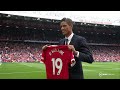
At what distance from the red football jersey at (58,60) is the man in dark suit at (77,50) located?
0.28ft

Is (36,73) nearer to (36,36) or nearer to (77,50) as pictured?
(77,50)

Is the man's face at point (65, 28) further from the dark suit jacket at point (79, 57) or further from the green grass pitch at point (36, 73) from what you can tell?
the green grass pitch at point (36, 73)

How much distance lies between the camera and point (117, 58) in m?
55.3

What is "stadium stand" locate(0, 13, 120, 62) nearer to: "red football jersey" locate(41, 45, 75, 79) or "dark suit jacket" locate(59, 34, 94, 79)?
"red football jersey" locate(41, 45, 75, 79)

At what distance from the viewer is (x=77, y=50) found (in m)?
3.99

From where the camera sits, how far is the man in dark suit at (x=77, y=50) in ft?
12.3

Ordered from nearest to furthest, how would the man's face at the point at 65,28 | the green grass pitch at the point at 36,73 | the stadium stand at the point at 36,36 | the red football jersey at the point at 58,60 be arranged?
the red football jersey at the point at 58,60, the man's face at the point at 65,28, the green grass pitch at the point at 36,73, the stadium stand at the point at 36,36

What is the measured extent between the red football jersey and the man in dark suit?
84mm

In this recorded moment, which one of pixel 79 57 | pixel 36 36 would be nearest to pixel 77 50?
pixel 79 57

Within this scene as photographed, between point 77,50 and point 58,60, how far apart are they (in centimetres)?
29

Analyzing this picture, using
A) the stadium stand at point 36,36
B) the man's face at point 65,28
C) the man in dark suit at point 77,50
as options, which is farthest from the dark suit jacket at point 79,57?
the stadium stand at point 36,36

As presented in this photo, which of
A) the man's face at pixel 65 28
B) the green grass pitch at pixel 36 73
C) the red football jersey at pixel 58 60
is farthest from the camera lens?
the green grass pitch at pixel 36 73

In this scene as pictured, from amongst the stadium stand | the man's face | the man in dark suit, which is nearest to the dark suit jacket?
the man in dark suit
